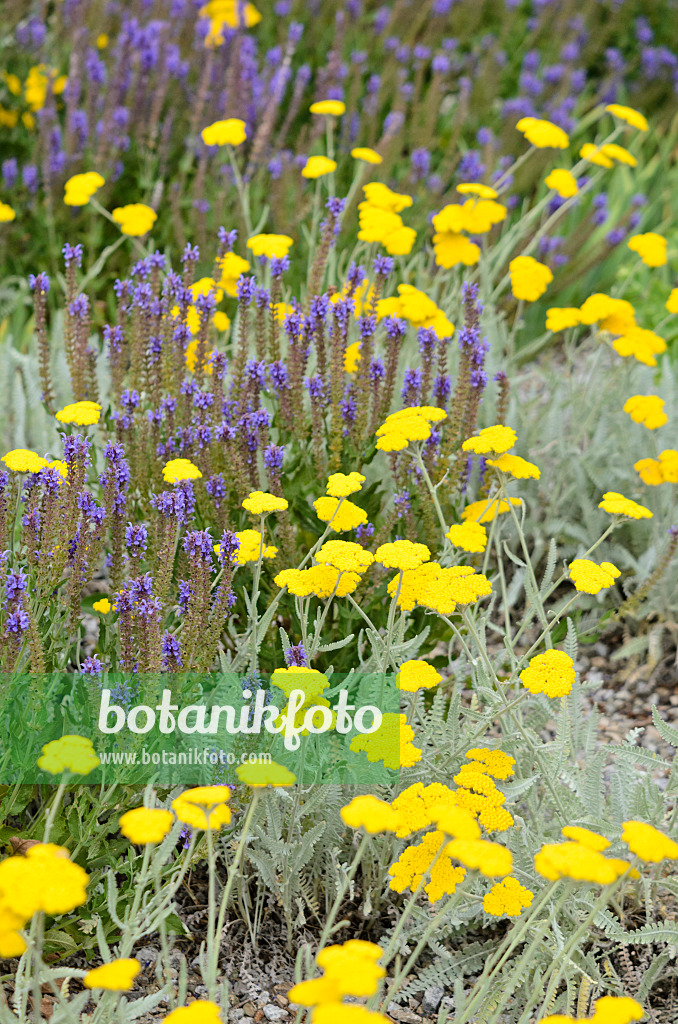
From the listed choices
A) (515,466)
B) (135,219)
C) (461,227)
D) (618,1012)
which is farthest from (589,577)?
(135,219)

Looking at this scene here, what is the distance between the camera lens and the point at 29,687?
165 cm

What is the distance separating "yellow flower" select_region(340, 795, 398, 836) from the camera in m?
1.15

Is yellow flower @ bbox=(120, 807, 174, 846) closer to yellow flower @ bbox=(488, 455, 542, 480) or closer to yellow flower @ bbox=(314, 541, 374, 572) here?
yellow flower @ bbox=(314, 541, 374, 572)

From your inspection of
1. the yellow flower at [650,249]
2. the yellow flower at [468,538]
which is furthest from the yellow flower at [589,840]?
the yellow flower at [650,249]

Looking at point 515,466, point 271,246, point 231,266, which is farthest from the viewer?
point 231,266

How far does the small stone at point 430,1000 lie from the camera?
1.78 meters

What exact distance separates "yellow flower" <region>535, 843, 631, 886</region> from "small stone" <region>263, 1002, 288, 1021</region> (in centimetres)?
75

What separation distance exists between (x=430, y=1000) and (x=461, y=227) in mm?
1812

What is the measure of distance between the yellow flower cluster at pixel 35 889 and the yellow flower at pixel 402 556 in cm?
70

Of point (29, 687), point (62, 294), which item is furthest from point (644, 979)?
point (62, 294)

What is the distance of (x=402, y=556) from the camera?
1.58 metres

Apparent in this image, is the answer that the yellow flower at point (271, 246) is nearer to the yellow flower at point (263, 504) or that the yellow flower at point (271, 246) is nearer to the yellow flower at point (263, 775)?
the yellow flower at point (263, 504)

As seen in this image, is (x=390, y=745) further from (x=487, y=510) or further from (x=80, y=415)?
(x=80, y=415)

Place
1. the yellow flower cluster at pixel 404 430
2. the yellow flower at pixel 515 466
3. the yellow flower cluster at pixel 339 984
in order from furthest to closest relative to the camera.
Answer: the yellow flower at pixel 515 466 → the yellow flower cluster at pixel 404 430 → the yellow flower cluster at pixel 339 984
